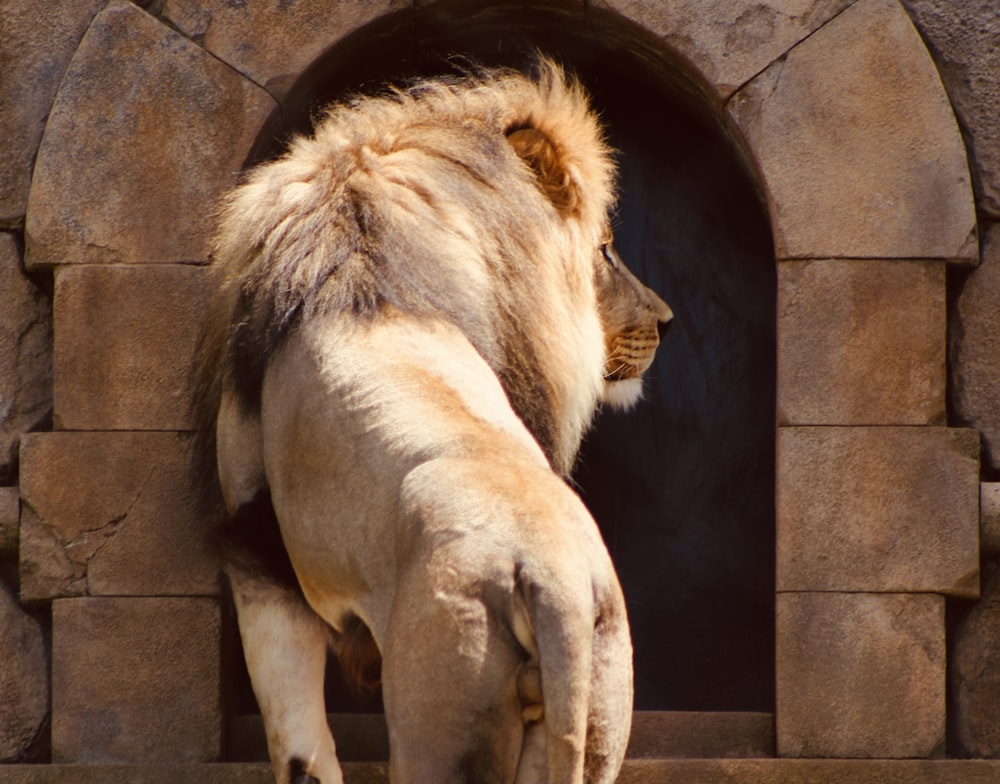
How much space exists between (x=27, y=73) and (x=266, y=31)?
→ 668 mm

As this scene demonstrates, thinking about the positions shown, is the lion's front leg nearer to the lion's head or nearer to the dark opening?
the lion's head

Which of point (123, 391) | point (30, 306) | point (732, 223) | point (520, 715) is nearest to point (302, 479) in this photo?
point (520, 715)

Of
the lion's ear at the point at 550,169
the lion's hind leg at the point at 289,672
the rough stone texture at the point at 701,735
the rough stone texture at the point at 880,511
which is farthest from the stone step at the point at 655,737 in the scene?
the lion's ear at the point at 550,169

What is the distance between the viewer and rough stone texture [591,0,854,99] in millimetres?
4453

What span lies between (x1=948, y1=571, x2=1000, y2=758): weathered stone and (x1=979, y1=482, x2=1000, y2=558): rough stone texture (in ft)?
0.55

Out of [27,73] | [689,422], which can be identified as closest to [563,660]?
[27,73]

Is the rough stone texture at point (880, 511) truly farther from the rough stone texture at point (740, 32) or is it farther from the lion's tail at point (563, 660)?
the lion's tail at point (563, 660)

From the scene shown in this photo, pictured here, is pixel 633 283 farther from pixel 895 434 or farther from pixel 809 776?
pixel 809 776

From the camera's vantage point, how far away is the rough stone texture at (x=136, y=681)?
170 inches

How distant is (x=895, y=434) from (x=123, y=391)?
201 centimetres

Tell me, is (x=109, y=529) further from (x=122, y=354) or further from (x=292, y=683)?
(x=292, y=683)

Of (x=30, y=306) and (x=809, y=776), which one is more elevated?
(x=30, y=306)

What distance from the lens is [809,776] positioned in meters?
4.23

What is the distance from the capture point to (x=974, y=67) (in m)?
4.50
